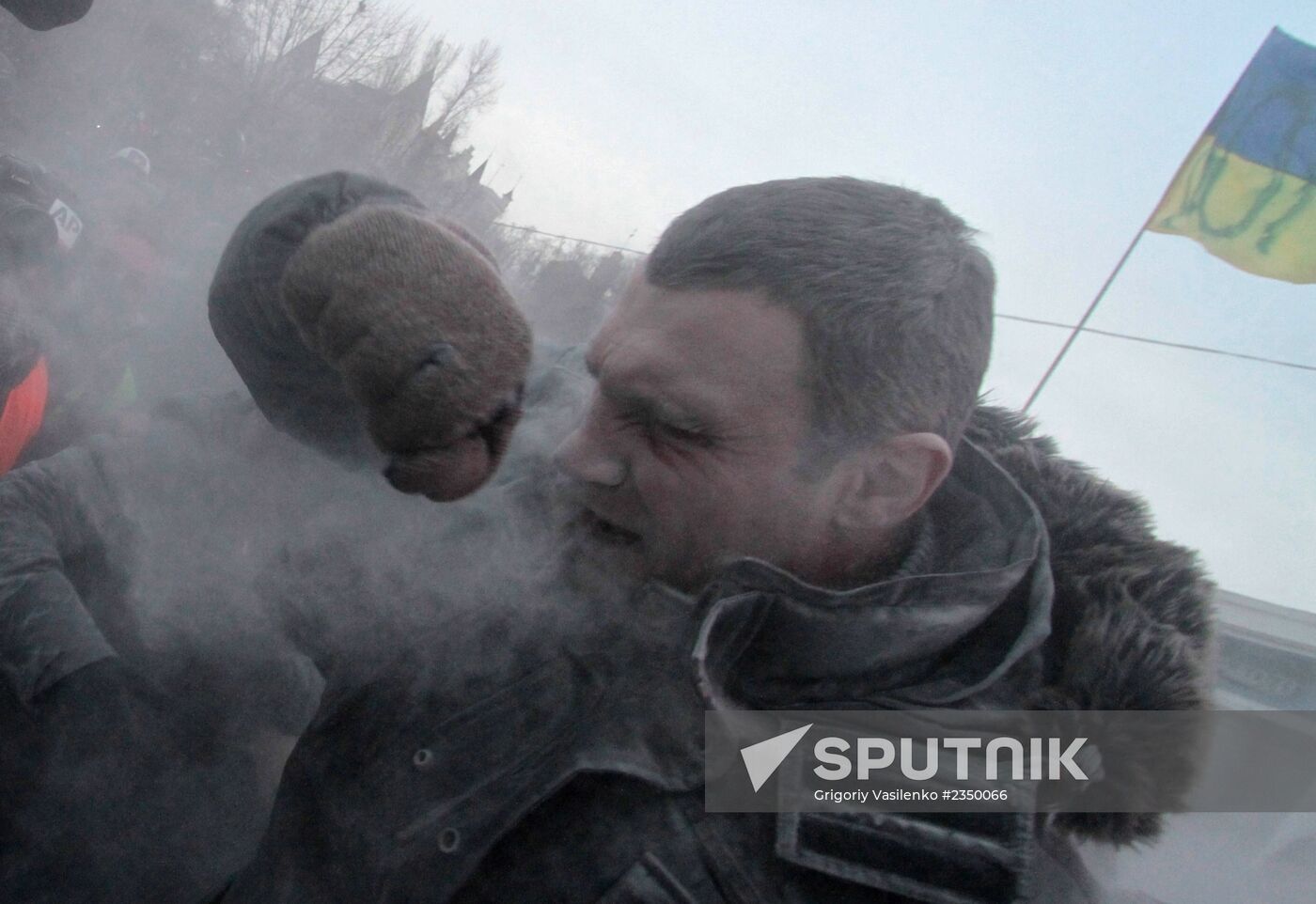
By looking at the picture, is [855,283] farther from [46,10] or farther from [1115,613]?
[46,10]

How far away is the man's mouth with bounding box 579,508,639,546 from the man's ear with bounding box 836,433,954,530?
1.42 feet

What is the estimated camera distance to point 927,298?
1.67 metres

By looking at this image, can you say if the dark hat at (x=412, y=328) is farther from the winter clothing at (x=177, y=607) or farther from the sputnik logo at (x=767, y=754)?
the sputnik logo at (x=767, y=754)

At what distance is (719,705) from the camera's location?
1318mm

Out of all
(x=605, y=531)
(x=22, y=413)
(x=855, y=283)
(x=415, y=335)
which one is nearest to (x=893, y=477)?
(x=855, y=283)

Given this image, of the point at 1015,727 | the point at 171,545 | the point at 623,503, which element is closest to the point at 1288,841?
the point at 1015,727

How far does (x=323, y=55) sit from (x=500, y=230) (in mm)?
7369

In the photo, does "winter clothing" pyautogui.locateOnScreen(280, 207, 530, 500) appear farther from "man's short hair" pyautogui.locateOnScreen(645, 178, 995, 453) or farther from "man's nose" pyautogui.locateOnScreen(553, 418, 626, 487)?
"man's short hair" pyautogui.locateOnScreen(645, 178, 995, 453)

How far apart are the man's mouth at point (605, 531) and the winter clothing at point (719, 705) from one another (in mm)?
123

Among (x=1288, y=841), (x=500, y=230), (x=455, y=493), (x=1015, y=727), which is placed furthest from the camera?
(x=500, y=230)

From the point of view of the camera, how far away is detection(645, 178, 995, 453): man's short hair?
1613mm

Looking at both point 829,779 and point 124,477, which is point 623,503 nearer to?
point 829,779

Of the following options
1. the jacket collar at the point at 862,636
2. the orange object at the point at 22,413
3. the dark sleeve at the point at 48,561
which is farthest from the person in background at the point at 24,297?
the jacket collar at the point at 862,636

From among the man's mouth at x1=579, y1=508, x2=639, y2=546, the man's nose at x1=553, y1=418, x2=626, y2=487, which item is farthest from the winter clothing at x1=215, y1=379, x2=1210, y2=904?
the man's nose at x1=553, y1=418, x2=626, y2=487
